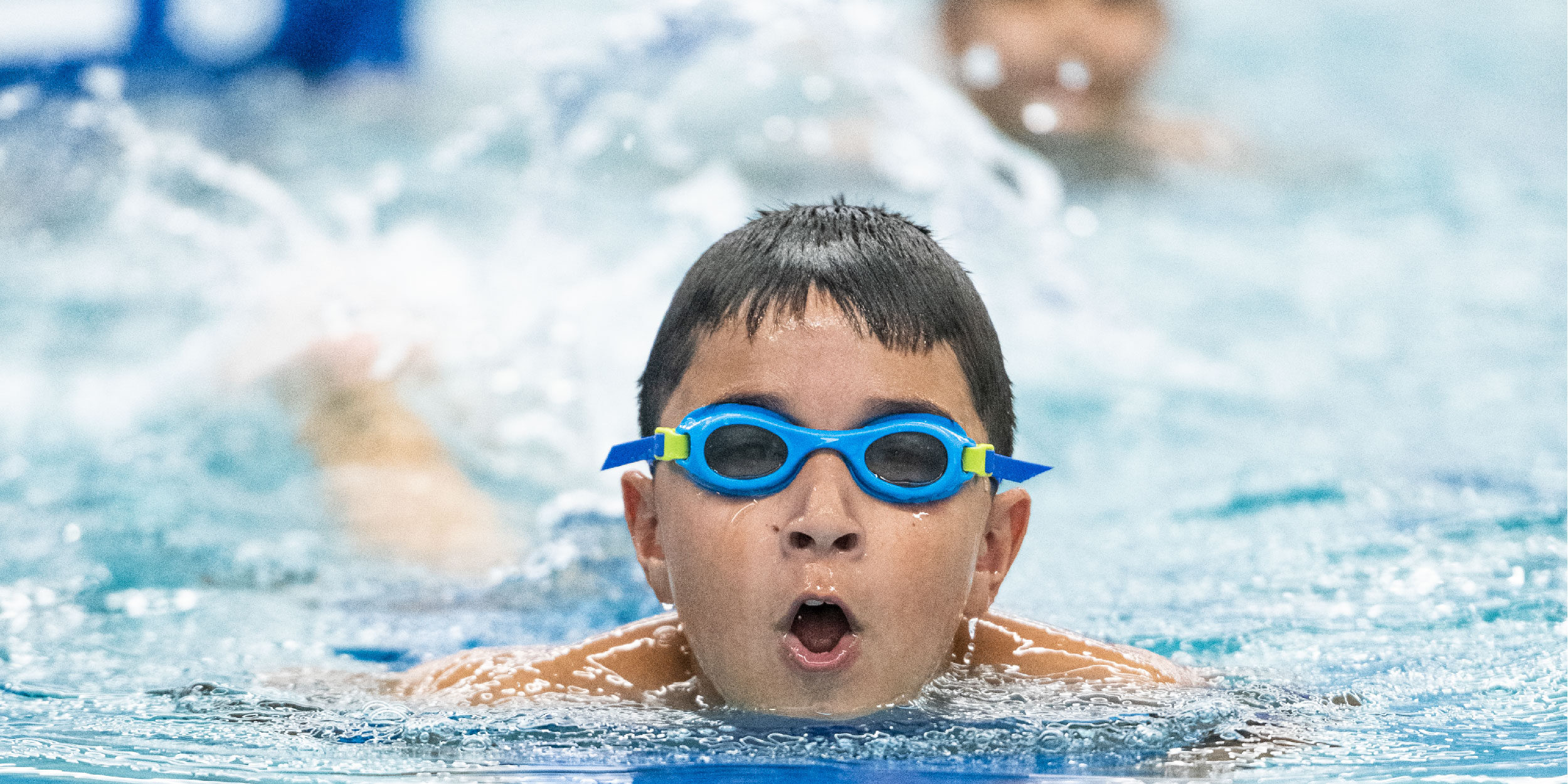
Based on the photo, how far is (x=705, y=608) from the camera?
2408 millimetres

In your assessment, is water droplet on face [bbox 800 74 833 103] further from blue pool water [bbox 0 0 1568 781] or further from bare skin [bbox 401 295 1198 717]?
bare skin [bbox 401 295 1198 717]

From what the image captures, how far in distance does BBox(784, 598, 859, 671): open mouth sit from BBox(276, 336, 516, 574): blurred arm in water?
1734 millimetres

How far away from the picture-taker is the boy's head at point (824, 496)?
2330mm

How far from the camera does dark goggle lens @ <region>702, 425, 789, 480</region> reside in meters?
2.36

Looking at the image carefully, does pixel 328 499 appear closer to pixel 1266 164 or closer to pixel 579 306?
pixel 579 306

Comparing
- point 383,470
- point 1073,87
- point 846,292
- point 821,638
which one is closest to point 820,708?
point 821,638

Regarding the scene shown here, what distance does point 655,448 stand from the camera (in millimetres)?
2492

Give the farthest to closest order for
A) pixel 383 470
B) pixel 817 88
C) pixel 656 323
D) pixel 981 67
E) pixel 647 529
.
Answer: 1. pixel 817 88
2. pixel 981 67
3. pixel 656 323
4. pixel 383 470
5. pixel 647 529

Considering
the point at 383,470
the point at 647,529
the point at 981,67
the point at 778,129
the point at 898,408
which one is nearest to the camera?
the point at 898,408

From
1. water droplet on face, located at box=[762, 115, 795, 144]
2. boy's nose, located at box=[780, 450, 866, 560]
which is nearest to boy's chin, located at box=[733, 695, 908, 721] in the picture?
boy's nose, located at box=[780, 450, 866, 560]

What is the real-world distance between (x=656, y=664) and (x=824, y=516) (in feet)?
1.91

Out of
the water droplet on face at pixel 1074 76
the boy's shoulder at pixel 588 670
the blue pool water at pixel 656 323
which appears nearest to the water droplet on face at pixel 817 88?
the blue pool water at pixel 656 323

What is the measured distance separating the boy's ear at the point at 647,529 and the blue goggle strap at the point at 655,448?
41mm

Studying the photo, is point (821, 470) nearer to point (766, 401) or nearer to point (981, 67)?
point (766, 401)
